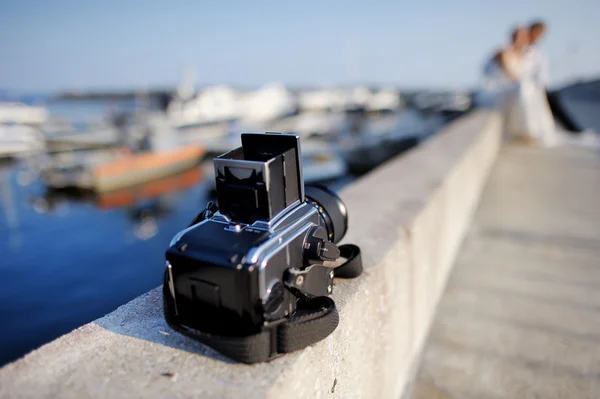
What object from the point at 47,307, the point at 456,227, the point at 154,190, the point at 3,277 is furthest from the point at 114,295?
the point at 154,190

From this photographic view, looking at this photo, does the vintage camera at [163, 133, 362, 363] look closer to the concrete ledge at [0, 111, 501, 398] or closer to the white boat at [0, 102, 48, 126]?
the concrete ledge at [0, 111, 501, 398]

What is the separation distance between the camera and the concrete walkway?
2127 millimetres

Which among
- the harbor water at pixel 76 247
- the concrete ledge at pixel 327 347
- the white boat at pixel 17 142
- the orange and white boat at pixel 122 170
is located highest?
the concrete ledge at pixel 327 347

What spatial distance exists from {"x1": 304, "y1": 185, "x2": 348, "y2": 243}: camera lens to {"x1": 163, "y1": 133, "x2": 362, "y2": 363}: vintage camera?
0.20m

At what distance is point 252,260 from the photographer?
1035mm

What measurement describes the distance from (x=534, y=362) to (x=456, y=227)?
5.32 feet

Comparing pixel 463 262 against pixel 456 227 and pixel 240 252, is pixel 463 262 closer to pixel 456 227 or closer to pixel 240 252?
pixel 456 227

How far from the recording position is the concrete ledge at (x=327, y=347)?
105cm

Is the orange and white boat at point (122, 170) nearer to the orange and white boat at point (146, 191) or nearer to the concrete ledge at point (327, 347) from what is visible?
the orange and white boat at point (146, 191)

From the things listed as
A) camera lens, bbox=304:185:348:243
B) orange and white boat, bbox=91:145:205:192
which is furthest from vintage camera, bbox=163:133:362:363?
orange and white boat, bbox=91:145:205:192

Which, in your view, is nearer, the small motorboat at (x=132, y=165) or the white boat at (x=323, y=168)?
the white boat at (x=323, y=168)

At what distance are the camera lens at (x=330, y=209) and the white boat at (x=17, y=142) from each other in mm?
45062

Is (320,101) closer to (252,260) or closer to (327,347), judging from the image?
(327,347)

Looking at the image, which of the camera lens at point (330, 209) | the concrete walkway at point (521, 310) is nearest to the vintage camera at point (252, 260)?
the camera lens at point (330, 209)
